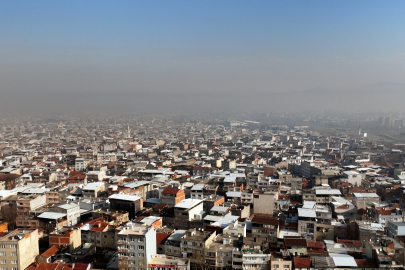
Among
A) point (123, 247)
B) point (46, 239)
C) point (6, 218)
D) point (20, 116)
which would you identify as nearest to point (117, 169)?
point (6, 218)

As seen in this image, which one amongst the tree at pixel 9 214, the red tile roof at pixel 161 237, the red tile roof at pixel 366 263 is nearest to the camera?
the red tile roof at pixel 366 263

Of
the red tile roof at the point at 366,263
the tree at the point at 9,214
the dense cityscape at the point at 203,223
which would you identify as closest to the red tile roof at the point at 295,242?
Answer: the dense cityscape at the point at 203,223

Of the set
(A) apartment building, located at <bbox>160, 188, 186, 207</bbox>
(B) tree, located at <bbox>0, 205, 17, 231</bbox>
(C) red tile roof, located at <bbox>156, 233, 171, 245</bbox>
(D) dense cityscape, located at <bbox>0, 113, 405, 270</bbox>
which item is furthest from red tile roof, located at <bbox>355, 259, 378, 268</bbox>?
(B) tree, located at <bbox>0, 205, 17, 231</bbox>

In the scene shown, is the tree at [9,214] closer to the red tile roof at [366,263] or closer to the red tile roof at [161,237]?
the red tile roof at [161,237]

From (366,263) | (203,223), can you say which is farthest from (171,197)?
(366,263)

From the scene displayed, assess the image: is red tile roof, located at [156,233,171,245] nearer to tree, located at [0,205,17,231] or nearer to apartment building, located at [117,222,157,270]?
apartment building, located at [117,222,157,270]

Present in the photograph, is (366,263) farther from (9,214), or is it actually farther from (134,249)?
(9,214)

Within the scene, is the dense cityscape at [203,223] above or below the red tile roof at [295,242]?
below

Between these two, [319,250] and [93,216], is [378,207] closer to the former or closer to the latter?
[319,250]
